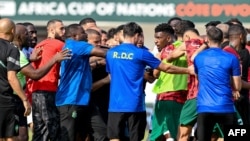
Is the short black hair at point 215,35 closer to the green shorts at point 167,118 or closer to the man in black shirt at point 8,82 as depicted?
the green shorts at point 167,118

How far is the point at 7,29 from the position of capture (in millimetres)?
14164

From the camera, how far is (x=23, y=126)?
→ 1619cm

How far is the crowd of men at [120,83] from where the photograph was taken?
560 inches

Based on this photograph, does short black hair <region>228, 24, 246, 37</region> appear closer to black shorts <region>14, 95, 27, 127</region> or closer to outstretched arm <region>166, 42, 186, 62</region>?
outstretched arm <region>166, 42, 186, 62</region>

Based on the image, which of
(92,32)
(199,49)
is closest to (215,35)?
(199,49)

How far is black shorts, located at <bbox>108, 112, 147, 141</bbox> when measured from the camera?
14406 millimetres

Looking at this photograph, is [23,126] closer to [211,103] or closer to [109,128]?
[109,128]

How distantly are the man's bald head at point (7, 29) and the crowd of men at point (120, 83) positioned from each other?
0.05ft

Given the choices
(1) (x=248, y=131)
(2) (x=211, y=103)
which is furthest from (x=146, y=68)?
→ (1) (x=248, y=131)

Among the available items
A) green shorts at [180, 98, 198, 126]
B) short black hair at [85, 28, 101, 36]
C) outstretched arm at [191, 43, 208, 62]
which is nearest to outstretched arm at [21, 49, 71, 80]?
short black hair at [85, 28, 101, 36]

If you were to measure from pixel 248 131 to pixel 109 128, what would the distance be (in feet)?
11.5

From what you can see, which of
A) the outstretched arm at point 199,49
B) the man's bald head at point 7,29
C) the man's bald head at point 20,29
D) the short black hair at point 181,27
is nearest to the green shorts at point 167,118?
the short black hair at point 181,27

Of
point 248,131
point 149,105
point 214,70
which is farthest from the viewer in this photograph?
point 149,105

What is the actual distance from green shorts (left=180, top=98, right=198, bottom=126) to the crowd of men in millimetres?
16
